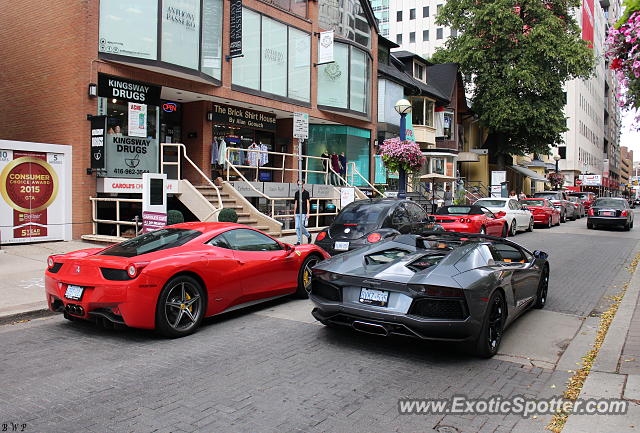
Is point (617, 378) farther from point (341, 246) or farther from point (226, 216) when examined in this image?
point (226, 216)

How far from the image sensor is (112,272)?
575 cm

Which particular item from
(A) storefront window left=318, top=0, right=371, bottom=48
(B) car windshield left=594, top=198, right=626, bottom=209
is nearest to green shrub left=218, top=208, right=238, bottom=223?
(A) storefront window left=318, top=0, right=371, bottom=48

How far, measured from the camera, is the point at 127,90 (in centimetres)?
1505

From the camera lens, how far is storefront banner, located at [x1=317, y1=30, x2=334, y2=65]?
21797mm

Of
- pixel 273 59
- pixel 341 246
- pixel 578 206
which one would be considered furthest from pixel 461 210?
pixel 578 206

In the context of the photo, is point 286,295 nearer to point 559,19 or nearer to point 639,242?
point 639,242

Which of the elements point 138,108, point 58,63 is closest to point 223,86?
point 138,108

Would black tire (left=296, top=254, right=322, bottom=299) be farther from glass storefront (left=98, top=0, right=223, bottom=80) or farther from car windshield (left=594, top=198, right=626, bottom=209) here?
car windshield (left=594, top=198, right=626, bottom=209)

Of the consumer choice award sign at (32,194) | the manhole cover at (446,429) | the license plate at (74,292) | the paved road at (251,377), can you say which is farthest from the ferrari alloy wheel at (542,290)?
the consumer choice award sign at (32,194)

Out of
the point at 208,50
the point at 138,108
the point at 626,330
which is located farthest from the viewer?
the point at 208,50

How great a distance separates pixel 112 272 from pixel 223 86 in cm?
1348

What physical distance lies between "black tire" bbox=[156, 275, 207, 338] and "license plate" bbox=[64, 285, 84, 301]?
3.11 feet

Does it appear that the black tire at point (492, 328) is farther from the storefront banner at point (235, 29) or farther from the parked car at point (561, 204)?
the parked car at point (561, 204)

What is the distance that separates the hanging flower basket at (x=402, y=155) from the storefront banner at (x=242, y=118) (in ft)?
18.3
